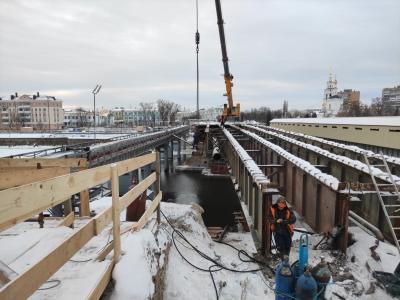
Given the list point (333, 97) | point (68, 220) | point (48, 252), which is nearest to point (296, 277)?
point (48, 252)

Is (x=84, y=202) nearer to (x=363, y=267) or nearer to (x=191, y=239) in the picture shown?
(x=191, y=239)

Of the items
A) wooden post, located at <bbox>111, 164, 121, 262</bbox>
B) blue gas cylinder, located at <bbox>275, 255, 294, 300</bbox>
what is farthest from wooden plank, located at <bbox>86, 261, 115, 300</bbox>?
blue gas cylinder, located at <bbox>275, 255, 294, 300</bbox>

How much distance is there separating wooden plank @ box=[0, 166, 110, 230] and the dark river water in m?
18.1

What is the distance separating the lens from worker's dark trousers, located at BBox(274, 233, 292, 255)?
5.96 metres

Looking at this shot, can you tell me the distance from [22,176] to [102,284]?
2038mm

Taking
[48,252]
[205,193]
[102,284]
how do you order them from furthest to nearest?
[205,193], [102,284], [48,252]

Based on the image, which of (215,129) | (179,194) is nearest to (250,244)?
(215,129)

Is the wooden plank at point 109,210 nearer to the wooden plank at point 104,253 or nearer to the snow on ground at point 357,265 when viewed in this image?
the wooden plank at point 104,253

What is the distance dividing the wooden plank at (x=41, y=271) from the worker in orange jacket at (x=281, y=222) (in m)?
3.74

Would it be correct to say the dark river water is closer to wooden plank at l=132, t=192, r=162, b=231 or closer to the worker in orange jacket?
the worker in orange jacket

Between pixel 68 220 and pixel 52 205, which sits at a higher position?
pixel 52 205

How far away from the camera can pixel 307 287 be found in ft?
13.0

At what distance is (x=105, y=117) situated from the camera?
483 ft

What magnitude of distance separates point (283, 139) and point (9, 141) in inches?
2027
